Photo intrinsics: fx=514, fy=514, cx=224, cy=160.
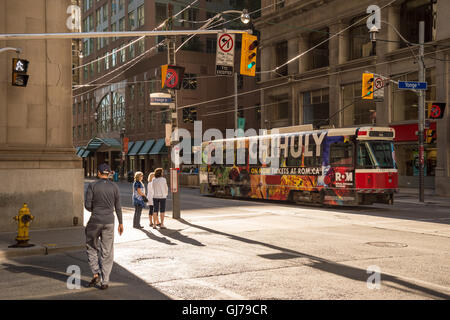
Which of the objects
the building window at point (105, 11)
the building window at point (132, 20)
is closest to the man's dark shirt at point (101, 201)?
the building window at point (132, 20)

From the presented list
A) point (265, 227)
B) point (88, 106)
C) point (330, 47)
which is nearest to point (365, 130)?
point (265, 227)

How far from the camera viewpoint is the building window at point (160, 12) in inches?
2462

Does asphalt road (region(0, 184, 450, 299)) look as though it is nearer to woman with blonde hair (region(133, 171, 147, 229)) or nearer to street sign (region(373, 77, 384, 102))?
woman with blonde hair (region(133, 171, 147, 229))

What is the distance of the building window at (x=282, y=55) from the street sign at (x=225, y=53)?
27.4 meters

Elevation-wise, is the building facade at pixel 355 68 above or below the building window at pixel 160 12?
below

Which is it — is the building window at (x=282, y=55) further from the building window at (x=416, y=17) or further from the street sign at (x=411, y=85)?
the street sign at (x=411, y=85)

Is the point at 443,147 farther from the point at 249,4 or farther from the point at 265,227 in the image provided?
the point at 249,4

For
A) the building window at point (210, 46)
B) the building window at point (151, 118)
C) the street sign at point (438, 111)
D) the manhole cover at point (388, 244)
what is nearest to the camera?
the manhole cover at point (388, 244)

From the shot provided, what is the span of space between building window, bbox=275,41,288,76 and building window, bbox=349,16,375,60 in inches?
308

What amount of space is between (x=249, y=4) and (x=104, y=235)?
203ft

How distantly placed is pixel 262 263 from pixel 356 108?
3053cm

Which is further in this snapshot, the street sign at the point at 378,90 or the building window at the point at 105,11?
the building window at the point at 105,11

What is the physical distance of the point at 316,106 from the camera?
137 feet

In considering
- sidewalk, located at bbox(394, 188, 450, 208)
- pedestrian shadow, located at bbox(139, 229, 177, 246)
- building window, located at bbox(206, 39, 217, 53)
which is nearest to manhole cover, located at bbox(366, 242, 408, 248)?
pedestrian shadow, located at bbox(139, 229, 177, 246)
